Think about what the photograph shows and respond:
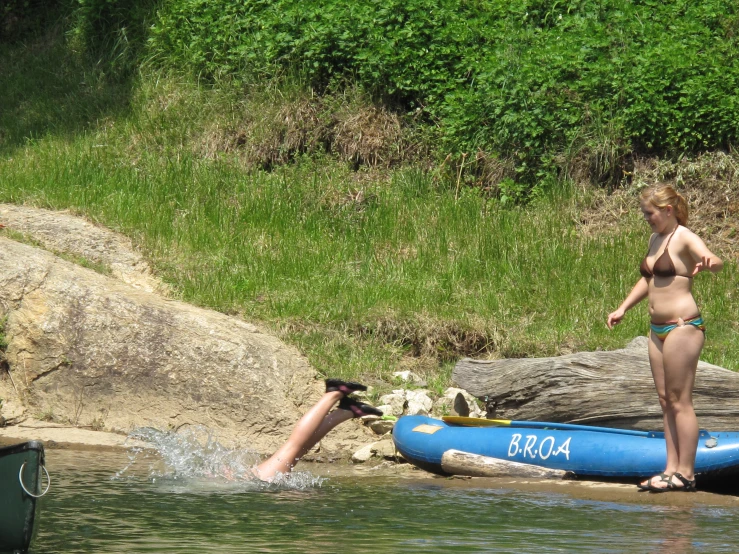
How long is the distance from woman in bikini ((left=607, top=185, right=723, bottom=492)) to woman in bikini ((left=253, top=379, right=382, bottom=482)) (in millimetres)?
1874

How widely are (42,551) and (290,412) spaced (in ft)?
11.7

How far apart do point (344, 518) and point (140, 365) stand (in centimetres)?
343

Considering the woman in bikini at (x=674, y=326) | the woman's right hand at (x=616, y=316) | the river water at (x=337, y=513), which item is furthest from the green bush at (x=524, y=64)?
the river water at (x=337, y=513)

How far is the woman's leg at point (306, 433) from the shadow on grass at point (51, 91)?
Answer: 8.41 meters

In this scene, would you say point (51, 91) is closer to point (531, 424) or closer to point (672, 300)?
point (531, 424)

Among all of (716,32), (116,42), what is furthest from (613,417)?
(116,42)

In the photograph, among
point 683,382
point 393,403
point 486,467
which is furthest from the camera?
point 393,403

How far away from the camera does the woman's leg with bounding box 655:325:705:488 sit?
20.7ft

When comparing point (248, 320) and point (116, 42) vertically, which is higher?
point (116, 42)

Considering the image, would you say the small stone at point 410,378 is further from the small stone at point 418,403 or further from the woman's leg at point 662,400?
the woman's leg at point 662,400

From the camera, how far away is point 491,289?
403 inches

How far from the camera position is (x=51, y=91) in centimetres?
1530

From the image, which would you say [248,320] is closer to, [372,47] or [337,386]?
[337,386]

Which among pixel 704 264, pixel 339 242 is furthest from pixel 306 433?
pixel 339 242
